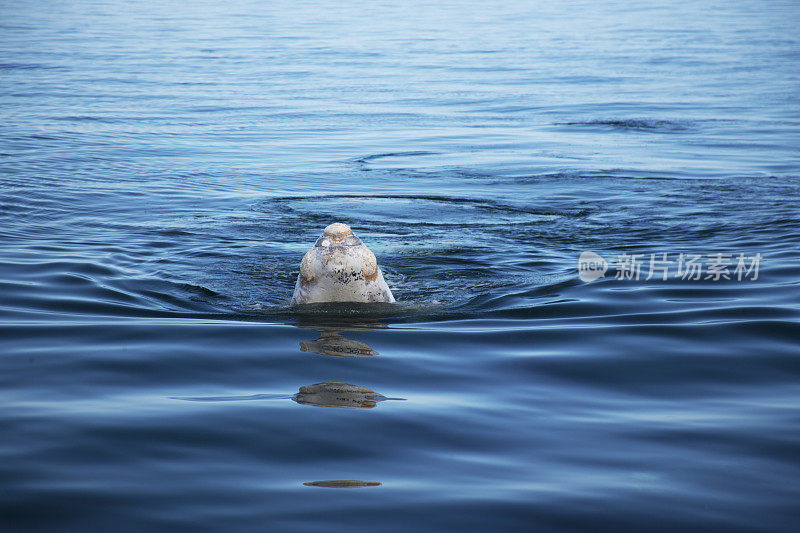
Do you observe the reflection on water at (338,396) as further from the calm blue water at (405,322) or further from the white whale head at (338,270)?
the white whale head at (338,270)

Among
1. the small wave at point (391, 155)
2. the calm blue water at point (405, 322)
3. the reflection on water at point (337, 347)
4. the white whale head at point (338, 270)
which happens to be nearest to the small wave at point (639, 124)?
the calm blue water at point (405, 322)

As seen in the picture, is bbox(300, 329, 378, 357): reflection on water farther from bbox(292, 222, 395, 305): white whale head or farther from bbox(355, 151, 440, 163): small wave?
bbox(355, 151, 440, 163): small wave

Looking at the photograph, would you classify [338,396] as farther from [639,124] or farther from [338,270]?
[639,124]

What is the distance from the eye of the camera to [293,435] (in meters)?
4.50

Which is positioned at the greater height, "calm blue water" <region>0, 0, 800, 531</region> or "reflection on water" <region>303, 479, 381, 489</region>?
"calm blue water" <region>0, 0, 800, 531</region>

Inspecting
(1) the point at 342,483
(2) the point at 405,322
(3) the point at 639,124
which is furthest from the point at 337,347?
(3) the point at 639,124

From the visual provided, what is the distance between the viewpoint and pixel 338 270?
7105 mm

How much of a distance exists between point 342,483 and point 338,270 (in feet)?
10.7

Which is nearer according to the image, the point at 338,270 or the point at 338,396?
the point at 338,396

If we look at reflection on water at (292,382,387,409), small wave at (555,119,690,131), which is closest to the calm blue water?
reflection on water at (292,382,387,409)

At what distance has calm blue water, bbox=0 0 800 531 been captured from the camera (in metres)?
3.91

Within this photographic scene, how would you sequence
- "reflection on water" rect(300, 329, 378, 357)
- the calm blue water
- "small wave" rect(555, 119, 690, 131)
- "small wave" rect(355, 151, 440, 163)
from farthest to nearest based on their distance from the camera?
"small wave" rect(555, 119, 690, 131), "small wave" rect(355, 151, 440, 163), "reflection on water" rect(300, 329, 378, 357), the calm blue water

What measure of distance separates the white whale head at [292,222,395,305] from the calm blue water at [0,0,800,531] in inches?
7.9

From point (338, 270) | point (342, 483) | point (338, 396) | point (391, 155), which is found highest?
point (391, 155)
